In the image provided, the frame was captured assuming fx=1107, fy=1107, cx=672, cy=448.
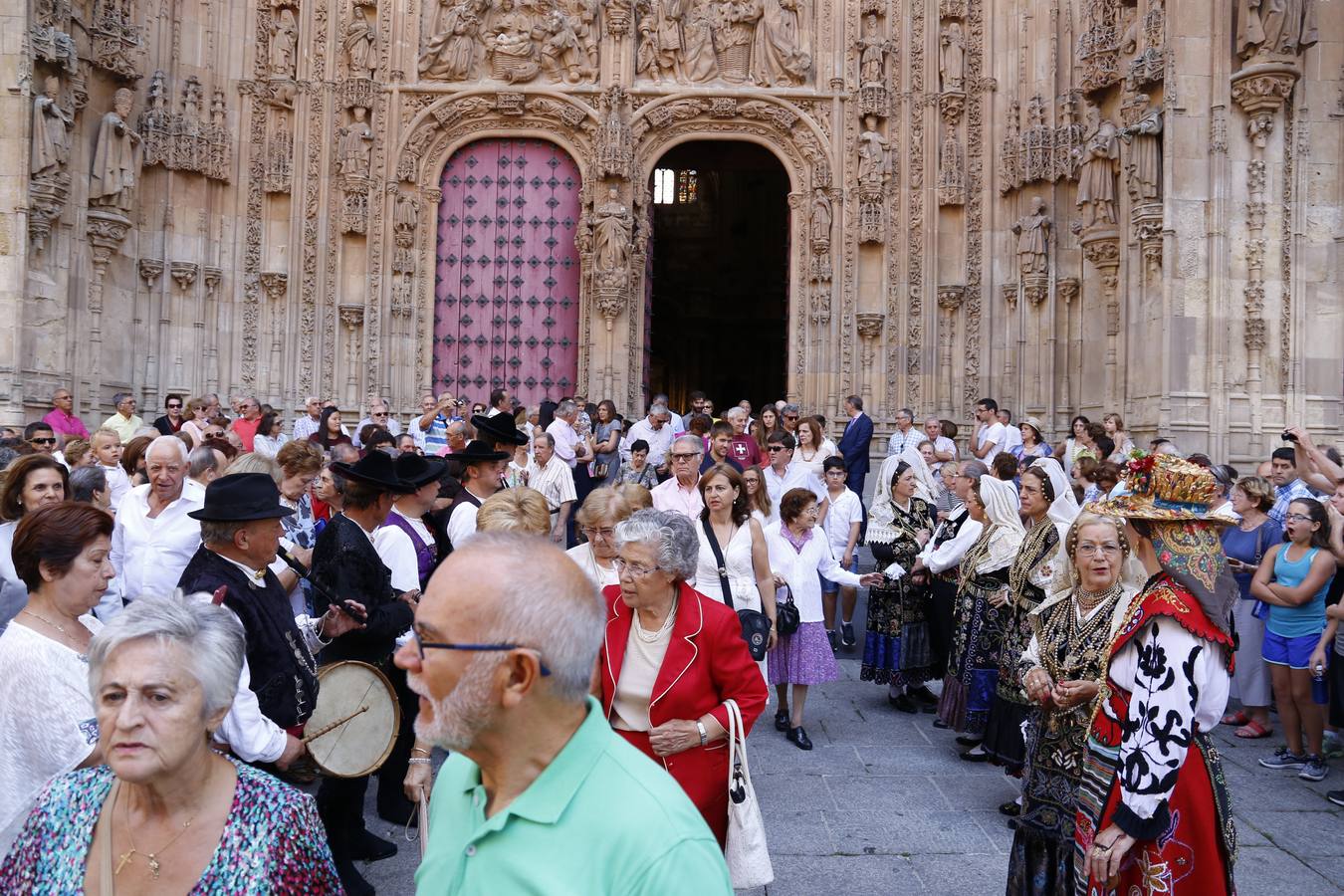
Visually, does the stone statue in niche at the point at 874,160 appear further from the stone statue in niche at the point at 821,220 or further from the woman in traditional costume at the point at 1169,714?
the woman in traditional costume at the point at 1169,714

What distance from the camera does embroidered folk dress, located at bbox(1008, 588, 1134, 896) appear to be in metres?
3.96

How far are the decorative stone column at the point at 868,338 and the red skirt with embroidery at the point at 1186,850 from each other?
44.1 ft

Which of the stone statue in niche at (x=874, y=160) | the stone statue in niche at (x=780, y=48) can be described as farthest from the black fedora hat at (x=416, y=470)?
the stone statue in niche at (x=780, y=48)

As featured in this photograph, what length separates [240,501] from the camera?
365 cm

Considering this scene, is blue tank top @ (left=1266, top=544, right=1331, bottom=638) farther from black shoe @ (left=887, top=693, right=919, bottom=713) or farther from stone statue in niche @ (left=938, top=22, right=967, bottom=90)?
stone statue in niche @ (left=938, top=22, right=967, bottom=90)

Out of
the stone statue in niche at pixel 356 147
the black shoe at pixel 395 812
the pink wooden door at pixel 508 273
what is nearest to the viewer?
the black shoe at pixel 395 812

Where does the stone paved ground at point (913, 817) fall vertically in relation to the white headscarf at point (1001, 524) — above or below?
below

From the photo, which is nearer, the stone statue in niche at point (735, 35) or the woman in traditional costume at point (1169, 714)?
the woman in traditional costume at point (1169, 714)

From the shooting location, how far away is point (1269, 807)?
19.8ft

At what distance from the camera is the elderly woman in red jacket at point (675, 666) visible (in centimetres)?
365

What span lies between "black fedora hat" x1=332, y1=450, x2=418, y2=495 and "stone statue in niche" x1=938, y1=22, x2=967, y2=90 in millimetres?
13605

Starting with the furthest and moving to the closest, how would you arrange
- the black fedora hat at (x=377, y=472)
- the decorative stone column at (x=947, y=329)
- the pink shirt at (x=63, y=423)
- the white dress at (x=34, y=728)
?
the decorative stone column at (x=947, y=329) → the pink shirt at (x=63, y=423) → the black fedora hat at (x=377, y=472) → the white dress at (x=34, y=728)

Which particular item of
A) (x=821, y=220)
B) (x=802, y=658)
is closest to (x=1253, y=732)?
(x=802, y=658)

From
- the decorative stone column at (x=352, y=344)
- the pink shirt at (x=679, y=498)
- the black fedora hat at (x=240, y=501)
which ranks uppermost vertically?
the decorative stone column at (x=352, y=344)
